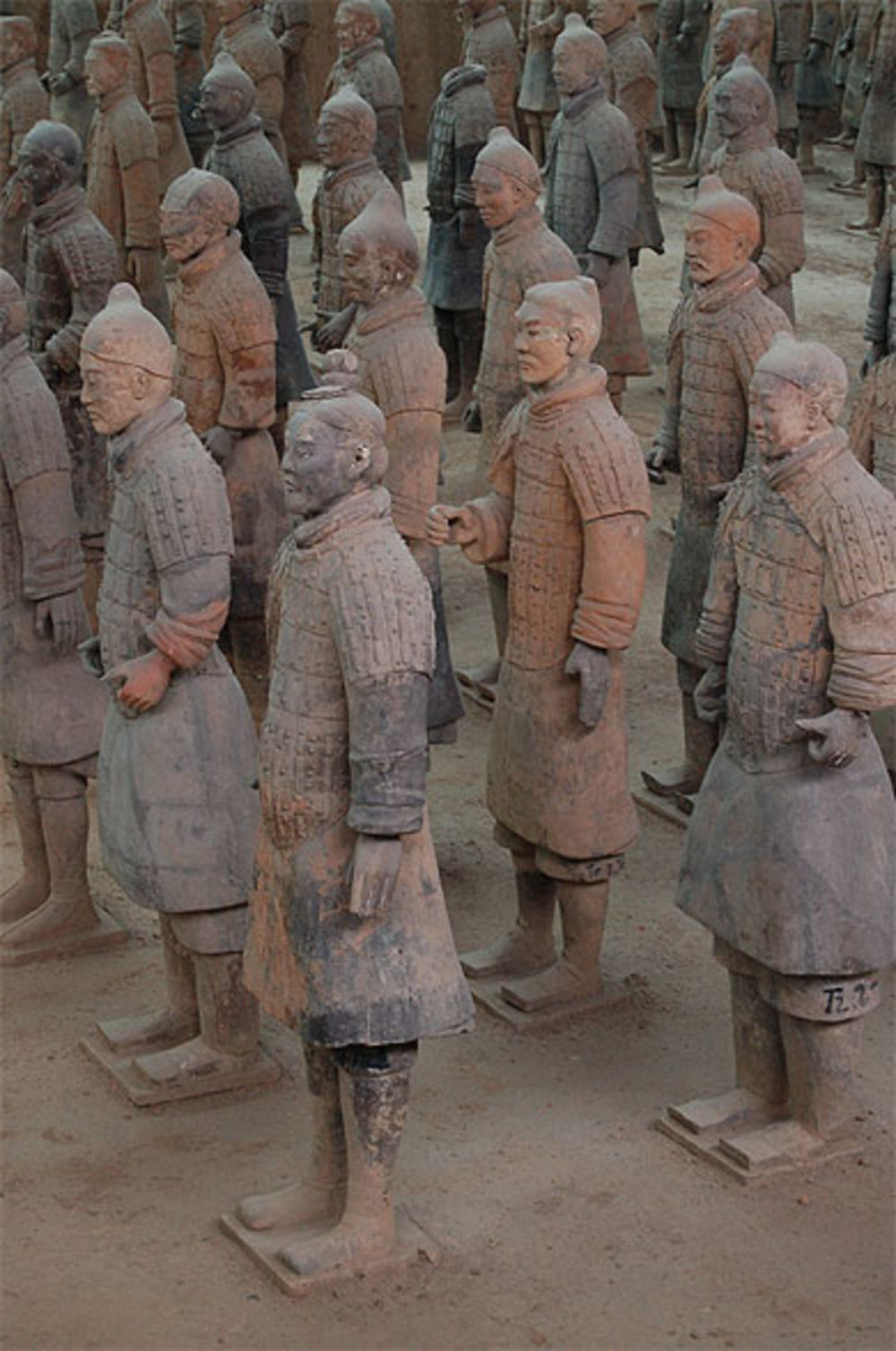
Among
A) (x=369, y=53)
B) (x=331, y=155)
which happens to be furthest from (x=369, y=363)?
(x=369, y=53)

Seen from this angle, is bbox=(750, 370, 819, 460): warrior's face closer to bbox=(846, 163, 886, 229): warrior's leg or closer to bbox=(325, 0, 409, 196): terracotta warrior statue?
bbox=(325, 0, 409, 196): terracotta warrior statue

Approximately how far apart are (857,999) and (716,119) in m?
4.86

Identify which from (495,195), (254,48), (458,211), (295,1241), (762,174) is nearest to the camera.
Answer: (295,1241)

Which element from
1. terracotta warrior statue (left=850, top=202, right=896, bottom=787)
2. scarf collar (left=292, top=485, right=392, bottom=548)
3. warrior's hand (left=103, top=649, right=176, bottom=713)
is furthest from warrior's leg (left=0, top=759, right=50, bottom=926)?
terracotta warrior statue (left=850, top=202, right=896, bottom=787)

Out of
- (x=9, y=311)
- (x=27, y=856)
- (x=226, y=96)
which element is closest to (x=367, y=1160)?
(x=27, y=856)

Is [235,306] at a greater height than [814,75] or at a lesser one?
greater

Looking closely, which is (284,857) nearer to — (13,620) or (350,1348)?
(350,1348)

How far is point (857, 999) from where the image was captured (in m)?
5.25

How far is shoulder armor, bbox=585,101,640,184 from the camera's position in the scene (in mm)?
9547

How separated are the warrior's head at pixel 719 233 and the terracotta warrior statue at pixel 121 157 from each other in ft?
13.4

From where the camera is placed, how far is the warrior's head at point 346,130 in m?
8.88

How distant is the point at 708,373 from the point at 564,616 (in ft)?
4.13

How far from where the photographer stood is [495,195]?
7328 millimetres

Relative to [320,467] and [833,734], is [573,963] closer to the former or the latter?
[833,734]
